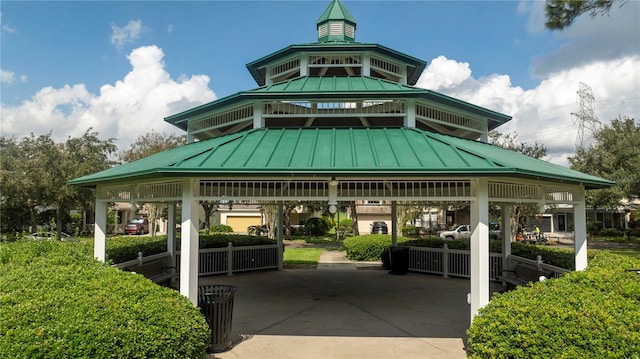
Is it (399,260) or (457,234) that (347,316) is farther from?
(457,234)

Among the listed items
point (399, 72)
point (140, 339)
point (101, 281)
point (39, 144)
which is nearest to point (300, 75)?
point (399, 72)

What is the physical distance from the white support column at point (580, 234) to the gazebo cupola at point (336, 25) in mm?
9222

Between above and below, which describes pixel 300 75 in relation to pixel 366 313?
above

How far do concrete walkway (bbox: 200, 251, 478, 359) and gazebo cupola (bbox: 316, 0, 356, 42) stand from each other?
9055 mm

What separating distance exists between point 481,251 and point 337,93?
199 inches

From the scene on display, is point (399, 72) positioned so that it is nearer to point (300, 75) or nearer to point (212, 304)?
point (300, 75)

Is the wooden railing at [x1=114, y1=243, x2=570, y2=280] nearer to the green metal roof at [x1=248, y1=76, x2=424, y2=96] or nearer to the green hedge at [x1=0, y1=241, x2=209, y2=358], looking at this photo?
the green metal roof at [x1=248, y1=76, x2=424, y2=96]

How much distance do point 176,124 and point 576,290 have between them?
1160 cm

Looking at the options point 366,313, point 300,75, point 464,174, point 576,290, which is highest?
point 300,75

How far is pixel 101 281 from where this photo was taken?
671 centimetres

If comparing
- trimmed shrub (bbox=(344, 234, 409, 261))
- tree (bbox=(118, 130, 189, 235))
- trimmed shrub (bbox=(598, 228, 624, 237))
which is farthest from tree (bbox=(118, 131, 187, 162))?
trimmed shrub (bbox=(598, 228, 624, 237))

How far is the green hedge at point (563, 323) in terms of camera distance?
17.2 feet

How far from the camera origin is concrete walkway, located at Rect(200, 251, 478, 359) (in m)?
7.98

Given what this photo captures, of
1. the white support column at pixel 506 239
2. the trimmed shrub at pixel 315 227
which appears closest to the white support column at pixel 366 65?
the white support column at pixel 506 239
